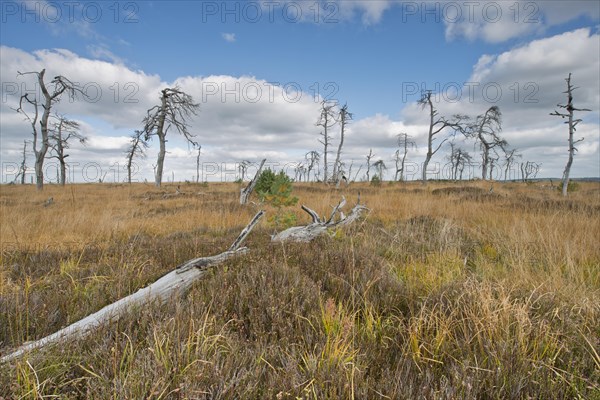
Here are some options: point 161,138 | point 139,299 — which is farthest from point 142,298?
point 161,138

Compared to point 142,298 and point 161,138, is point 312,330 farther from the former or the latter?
point 161,138

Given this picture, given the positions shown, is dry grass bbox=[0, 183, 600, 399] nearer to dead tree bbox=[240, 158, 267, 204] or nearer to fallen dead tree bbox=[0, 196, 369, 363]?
fallen dead tree bbox=[0, 196, 369, 363]

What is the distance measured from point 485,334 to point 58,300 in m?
3.63

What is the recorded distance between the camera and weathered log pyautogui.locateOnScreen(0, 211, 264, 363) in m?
1.95

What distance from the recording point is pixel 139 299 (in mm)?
2686

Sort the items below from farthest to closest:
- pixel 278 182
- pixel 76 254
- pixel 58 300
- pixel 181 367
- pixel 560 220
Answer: pixel 278 182, pixel 560 220, pixel 76 254, pixel 58 300, pixel 181 367

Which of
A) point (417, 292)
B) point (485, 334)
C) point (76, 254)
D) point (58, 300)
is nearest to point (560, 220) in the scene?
point (417, 292)

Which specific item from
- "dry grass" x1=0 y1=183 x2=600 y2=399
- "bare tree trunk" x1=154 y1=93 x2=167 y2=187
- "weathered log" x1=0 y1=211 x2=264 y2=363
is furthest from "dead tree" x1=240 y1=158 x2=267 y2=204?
"bare tree trunk" x1=154 y1=93 x2=167 y2=187

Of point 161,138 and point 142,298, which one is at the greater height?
point 161,138

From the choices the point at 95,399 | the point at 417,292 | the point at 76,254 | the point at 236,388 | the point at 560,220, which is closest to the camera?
the point at 95,399

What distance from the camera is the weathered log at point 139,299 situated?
6.41 feet

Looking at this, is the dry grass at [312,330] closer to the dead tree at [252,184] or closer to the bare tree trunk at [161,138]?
the dead tree at [252,184]

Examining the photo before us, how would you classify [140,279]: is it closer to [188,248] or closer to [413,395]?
[188,248]

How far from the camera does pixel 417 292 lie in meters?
3.07
